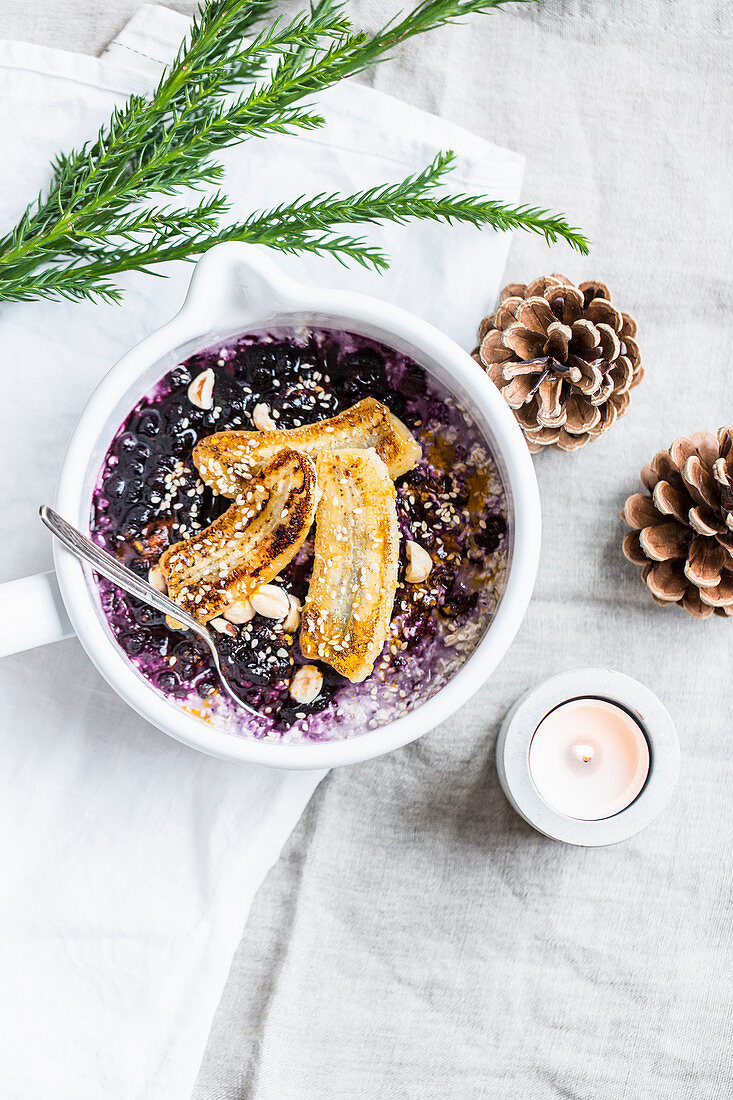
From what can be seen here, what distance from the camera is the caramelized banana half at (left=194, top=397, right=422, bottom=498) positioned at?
90 centimetres

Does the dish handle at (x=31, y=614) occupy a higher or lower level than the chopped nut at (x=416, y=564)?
higher

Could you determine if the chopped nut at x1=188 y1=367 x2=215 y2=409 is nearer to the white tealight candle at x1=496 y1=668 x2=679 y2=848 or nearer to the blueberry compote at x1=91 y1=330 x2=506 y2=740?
the blueberry compote at x1=91 y1=330 x2=506 y2=740

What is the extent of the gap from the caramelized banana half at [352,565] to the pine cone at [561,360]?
20 centimetres

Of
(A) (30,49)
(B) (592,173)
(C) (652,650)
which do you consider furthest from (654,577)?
(A) (30,49)

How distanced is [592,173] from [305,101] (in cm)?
37

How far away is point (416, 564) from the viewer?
0.92 m

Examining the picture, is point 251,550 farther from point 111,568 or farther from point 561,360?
point 561,360

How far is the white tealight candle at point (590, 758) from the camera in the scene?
1.01 meters

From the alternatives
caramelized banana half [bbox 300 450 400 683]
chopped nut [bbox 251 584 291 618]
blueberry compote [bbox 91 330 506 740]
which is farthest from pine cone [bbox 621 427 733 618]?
chopped nut [bbox 251 584 291 618]

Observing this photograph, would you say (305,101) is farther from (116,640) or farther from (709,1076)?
(709,1076)

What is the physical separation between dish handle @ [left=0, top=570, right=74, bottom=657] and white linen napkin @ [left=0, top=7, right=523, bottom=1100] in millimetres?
216

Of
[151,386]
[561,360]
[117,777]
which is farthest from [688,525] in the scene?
[117,777]

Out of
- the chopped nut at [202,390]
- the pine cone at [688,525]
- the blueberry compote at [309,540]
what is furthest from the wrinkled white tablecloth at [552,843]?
the chopped nut at [202,390]

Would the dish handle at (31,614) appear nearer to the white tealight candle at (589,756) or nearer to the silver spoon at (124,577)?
the silver spoon at (124,577)
